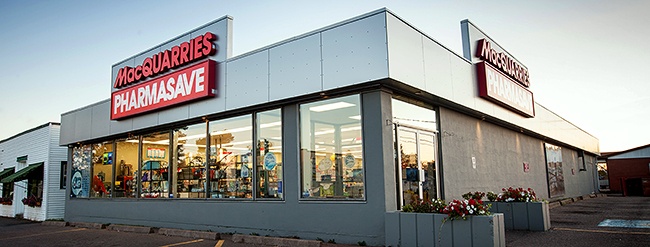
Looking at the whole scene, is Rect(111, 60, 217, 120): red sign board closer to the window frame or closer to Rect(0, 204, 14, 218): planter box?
the window frame

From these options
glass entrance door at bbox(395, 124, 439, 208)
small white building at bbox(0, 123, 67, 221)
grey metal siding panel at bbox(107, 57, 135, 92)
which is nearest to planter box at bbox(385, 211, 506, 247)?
glass entrance door at bbox(395, 124, 439, 208)

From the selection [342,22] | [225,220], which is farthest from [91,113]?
[342,22]

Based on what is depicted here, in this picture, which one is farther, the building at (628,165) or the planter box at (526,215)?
the building at (628,165)

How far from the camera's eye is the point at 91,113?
1678 centimetres

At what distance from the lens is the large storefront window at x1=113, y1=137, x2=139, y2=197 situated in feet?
50.0

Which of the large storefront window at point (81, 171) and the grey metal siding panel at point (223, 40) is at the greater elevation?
the grey metal siding panel at point (223, 40)

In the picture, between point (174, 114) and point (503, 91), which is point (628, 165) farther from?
point (174, 114)

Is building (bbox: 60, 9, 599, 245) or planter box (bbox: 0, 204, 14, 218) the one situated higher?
building (bbox: 60, 9, 599, 245)

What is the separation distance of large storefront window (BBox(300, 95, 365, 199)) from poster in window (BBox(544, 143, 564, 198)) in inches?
581

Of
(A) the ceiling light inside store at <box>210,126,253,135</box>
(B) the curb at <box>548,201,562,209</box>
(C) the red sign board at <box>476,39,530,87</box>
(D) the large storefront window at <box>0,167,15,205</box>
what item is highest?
(C) the red sign board at <box>476,39,530,87</box>

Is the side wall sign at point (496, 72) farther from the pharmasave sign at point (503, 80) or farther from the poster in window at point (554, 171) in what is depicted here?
the poster in window at point (554, 171)

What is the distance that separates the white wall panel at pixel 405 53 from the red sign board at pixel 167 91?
5.09 m

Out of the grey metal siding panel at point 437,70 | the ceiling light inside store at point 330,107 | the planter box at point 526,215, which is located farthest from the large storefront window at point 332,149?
the planter box at point 526,215

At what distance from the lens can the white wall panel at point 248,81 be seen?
1057 centimetres
